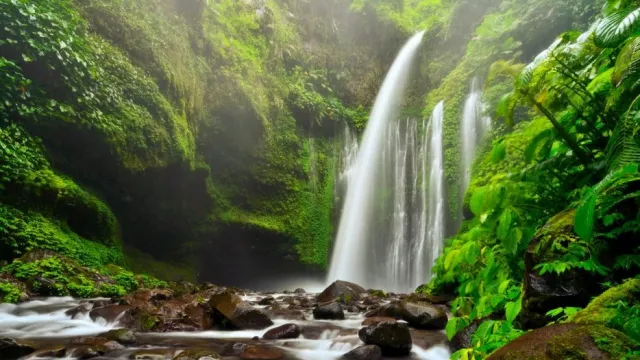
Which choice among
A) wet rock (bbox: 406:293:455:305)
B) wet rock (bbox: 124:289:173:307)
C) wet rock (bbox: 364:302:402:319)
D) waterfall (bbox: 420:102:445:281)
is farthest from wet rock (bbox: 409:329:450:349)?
waterfall (bbox: 420:102:445:281)

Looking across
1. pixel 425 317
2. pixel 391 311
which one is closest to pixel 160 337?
pixel 391 311

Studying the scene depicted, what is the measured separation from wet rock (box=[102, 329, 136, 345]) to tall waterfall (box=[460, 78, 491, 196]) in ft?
39.0

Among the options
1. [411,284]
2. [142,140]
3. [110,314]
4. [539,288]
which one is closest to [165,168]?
[142,140]

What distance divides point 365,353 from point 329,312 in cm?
240

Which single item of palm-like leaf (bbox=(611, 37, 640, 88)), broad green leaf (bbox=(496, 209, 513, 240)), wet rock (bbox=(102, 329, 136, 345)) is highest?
palm-like leaf (bbox=(611, 37, 640, 88))

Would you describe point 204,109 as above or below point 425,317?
above

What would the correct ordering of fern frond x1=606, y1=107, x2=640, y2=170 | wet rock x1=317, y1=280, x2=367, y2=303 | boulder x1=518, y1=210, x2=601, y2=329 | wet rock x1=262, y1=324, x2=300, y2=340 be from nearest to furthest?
fern frond x1=606, y1=107, x2=640, y2=170, boulder x1=518, y1=210, x2=601, y2=329, wet rock x1=262, y1=324, x2=300, y2=340, wet rock x1=317, y1=280, x2=367, y2=303

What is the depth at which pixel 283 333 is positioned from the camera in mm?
5461

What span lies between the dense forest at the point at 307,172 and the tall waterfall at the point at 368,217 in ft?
0.73

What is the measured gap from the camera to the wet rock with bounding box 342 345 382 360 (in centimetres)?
430

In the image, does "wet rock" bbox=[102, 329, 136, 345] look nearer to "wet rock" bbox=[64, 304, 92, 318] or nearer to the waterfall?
"wet rock" bbox=[64, 304, 92, 318]

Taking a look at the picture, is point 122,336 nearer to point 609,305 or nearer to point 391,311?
point 391,311

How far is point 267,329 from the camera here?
19.3 feet

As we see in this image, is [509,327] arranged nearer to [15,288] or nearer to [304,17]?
[15,288]
